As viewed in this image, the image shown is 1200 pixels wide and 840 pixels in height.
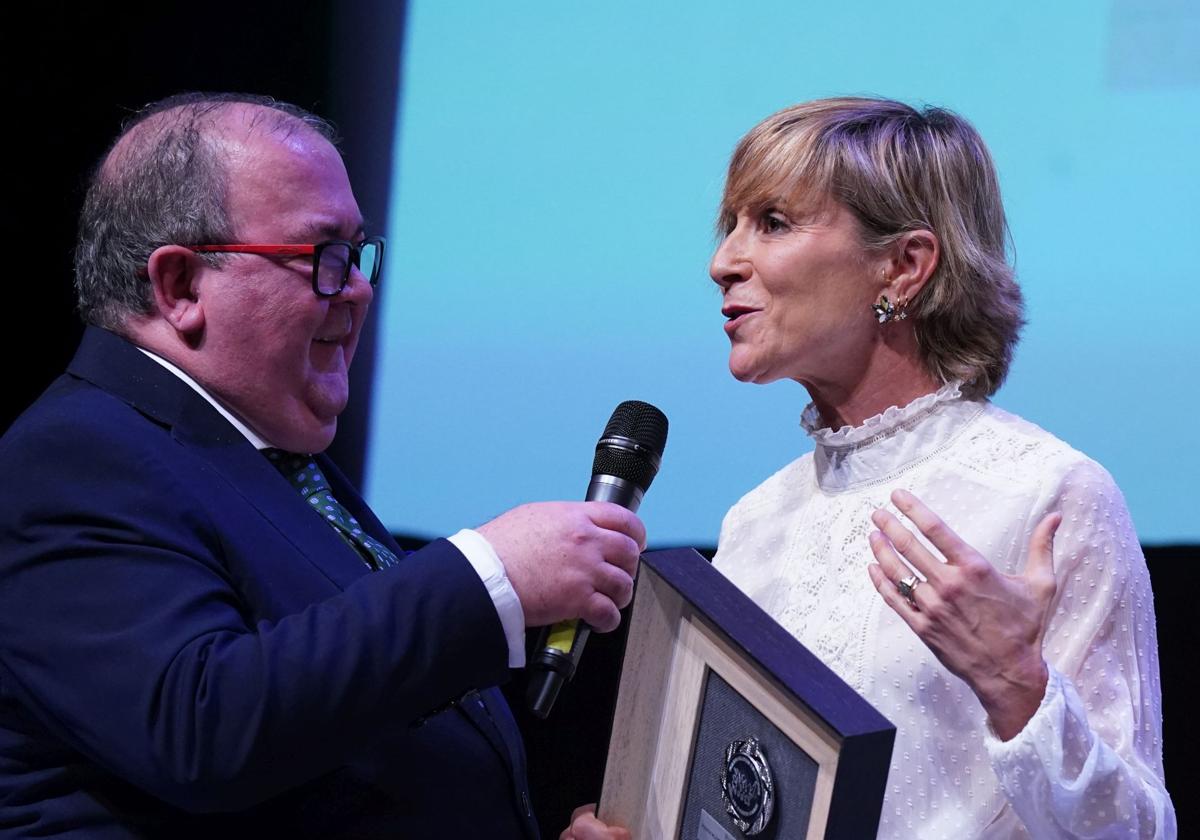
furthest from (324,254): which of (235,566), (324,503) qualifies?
(235,566)

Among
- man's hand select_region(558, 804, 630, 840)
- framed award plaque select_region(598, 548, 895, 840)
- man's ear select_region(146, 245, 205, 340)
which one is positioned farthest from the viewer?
man's ear select_region(146, 245, 205, 340)

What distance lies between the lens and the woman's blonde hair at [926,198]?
6.05 ft

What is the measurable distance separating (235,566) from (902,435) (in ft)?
3.14

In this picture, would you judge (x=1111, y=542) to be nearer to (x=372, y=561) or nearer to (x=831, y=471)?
(x=831, y=471)

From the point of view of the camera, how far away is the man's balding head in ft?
5.21

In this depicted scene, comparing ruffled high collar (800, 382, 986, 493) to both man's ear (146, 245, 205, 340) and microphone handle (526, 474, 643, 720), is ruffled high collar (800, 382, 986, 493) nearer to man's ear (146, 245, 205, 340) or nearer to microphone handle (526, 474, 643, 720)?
microphone handle (526, 474, 643, 720)

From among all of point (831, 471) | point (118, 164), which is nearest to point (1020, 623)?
point (831, 471)

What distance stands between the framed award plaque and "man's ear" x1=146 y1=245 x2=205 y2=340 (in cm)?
66

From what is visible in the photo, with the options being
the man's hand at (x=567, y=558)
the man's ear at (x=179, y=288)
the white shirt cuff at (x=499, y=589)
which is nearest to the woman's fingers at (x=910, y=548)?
the man's hand at (x=567, y=558)

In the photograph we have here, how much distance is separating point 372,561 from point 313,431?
0.19 meters

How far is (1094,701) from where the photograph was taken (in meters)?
1.49

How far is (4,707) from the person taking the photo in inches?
56.1

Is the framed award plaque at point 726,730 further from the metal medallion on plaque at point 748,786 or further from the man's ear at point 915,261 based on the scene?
the man's ear at point 915,261

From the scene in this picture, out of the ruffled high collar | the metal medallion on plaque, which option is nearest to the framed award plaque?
the metal medallion on plaque
